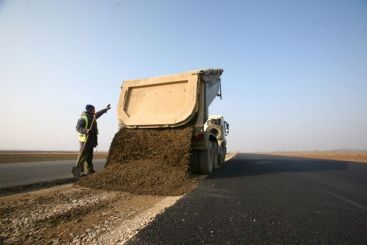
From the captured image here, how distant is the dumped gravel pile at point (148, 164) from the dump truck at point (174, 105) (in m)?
0.32

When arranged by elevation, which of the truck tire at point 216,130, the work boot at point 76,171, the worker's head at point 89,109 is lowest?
the work boot at point 76,171

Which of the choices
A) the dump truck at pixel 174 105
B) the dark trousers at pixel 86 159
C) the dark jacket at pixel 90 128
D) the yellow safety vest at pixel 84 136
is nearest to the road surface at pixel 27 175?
the dark trousers at pixel 86 159

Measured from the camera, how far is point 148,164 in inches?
274

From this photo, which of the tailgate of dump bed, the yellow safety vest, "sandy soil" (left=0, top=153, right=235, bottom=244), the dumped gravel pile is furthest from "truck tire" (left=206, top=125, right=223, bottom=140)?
"sandy soil" (left=0, top=153, right=235, bottom=244)

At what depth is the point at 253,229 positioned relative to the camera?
3211 mm

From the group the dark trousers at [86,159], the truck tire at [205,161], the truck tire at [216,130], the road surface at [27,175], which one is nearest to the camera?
the road surface at [27,175]

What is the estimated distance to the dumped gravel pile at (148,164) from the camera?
6.08 meters

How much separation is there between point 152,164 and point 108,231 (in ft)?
12.5

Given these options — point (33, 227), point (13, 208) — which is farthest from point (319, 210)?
point (13, 208)

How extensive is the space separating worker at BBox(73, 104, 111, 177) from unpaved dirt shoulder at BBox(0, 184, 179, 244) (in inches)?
A: 92.1

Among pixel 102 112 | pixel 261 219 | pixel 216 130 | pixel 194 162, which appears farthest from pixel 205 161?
pixel 216 130

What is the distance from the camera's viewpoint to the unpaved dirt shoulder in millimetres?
2979

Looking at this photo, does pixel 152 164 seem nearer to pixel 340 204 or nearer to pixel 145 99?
pixel 145 99

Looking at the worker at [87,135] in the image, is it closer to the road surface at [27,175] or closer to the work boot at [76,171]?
the work boot at [76,171]
